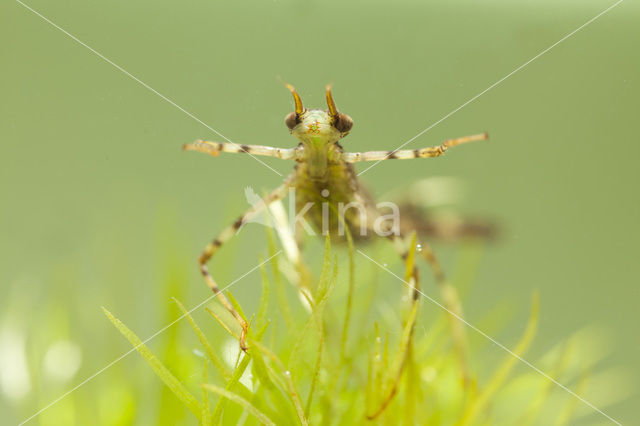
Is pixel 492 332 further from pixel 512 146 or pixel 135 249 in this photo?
pixel 135 249

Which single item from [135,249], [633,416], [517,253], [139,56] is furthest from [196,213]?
[633,416]

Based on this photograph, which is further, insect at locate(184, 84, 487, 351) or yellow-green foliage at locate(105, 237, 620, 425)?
insect at locate(184, 84, 487, 351)

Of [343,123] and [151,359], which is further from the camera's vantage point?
[343,123]

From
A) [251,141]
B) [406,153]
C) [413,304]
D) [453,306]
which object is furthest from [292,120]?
[453,306]

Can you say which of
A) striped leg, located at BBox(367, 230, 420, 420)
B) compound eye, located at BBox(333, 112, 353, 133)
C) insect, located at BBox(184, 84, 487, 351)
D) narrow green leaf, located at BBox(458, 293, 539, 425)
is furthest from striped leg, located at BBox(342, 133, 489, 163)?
narrow green leaf, located at BBox(458, 293, 539, 425)

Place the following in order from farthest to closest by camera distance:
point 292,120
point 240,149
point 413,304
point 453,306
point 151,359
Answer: point 453,306 < point 240,149 < point 292,120 < point 413,304 < point 151,359

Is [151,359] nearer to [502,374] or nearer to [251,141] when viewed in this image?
[502,374]

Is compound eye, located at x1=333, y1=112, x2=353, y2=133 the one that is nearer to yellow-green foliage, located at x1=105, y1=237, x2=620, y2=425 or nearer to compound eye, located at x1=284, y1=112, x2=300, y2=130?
compound eye, located at x1=284, y1=112, x2=300, y2=130
